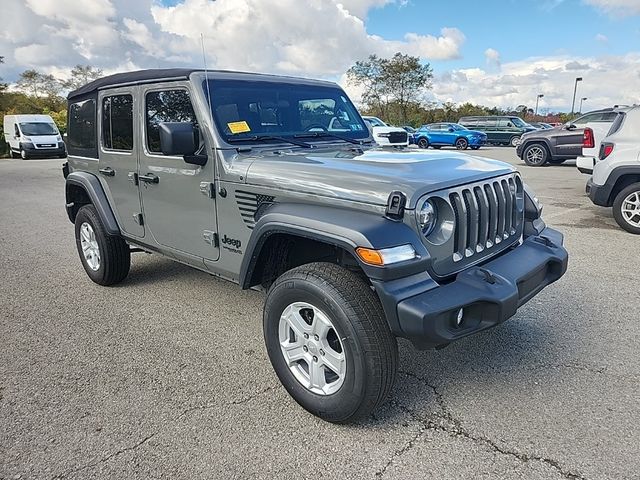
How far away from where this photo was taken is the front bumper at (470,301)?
228 cm

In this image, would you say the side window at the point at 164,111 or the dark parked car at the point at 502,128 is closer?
the side window at the point at 164,111

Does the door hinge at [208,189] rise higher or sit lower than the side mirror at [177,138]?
lower

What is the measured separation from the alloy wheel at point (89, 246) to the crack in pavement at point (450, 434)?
3.51 meters

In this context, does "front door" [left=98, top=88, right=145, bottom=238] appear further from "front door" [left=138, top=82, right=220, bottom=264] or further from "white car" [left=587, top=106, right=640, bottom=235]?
"white car" [left=587, top=106, right=640, bottom=235]

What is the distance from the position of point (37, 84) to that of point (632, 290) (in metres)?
49.2

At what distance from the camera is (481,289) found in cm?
250

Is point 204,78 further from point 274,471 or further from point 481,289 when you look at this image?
point 274,471

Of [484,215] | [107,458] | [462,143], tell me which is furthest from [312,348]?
[462,143]

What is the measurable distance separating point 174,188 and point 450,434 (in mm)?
2546

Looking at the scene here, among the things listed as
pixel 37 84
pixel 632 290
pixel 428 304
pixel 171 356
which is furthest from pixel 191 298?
Result: pixel 37 84

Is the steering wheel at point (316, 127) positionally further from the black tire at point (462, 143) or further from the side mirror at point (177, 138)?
the black tire at point (462, 143)

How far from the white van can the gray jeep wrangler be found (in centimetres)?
2186

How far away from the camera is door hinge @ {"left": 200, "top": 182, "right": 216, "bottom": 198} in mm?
3332

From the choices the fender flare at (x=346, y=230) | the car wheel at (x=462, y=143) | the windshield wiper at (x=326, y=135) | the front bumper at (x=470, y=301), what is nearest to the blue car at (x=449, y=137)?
the car wheel at (x=462, y=143)
